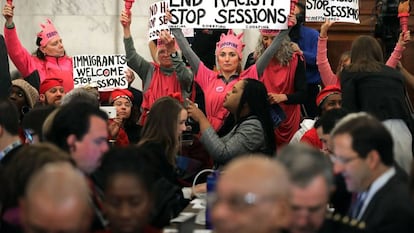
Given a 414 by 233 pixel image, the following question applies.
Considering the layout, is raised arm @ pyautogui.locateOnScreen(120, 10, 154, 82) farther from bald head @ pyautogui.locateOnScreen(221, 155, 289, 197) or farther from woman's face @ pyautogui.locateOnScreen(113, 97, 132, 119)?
bald head @ pyautogui.locateOnScreen(221, 155, 289, 197)

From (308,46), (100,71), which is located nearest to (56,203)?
(308,46)

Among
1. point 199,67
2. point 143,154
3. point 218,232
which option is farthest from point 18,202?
point 199,67

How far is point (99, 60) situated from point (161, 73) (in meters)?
1.14

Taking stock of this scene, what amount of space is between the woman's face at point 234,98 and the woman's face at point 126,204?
4005 mm

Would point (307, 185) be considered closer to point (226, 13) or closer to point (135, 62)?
point (226, 13)

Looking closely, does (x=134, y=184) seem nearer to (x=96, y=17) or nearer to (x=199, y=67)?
(x=199, y=67)

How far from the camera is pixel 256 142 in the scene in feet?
29.6

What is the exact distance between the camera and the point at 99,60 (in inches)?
472

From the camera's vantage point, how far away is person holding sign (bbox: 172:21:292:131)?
33.7 feet

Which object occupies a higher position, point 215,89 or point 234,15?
point 234,15

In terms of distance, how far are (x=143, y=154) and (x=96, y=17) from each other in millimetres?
8761

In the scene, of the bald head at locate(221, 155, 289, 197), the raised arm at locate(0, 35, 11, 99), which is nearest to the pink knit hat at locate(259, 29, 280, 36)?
the raised arm at locate(0, 35, 11, 99)

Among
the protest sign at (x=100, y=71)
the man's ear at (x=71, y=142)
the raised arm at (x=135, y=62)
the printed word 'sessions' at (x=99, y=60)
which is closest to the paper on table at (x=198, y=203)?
the man's ear at (x=71, y=142)

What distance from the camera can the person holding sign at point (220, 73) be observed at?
1026cm
